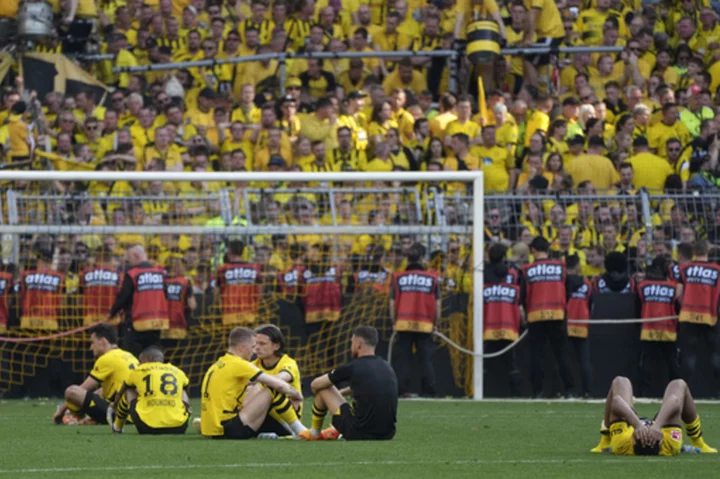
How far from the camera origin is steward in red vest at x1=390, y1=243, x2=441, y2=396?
60.4 feet

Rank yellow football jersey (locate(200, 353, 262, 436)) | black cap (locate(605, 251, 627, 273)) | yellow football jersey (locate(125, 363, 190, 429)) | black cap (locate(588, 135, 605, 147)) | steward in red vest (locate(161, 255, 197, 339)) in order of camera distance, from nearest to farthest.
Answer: yellow football jersey (locate(200, 353, 262, 436)) < yellow football jersey (locate(125, 363, 190, 429)) < steward in red vest (locate(161, 255, 197, 339)) < black cap (locate(605, 251, 627, 273)) < black cap (locate(588, 135, 605, 147))

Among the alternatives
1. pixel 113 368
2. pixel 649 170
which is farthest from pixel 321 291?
pixel 113 368

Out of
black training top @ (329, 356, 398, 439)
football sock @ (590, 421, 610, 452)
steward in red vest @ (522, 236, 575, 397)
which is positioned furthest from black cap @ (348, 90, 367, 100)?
football sock @ (590, 421, 610, 452)

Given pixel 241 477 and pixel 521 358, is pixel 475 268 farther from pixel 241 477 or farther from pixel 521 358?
pixel 241 477

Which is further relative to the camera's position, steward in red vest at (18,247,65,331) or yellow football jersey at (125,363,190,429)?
steward in red vest at (18,247,65,331)

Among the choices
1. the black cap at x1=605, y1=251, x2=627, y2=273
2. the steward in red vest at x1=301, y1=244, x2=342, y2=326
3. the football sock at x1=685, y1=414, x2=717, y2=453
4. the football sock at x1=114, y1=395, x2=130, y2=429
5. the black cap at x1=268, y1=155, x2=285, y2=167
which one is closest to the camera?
the football sock at x1=685, y1=414, x2=717, y2=453

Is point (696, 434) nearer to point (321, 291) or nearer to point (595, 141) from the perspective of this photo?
point (321, 291)

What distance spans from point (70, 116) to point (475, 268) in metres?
6.71

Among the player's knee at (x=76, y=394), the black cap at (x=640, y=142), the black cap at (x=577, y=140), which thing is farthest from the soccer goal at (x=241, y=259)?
the player's knee at (x=76, y=394)

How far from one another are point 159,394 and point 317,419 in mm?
1447

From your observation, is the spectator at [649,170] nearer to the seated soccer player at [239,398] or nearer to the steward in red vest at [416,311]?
the steward in red vest at [416,311]

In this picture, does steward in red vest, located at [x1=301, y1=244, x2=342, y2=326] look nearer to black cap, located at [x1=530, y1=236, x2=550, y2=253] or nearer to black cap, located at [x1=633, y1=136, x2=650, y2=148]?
black cap, located at [x1=530, y1=236, x2=550, y2=253]

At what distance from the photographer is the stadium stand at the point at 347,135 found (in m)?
19.2

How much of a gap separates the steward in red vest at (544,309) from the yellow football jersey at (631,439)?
7852 mm
